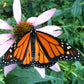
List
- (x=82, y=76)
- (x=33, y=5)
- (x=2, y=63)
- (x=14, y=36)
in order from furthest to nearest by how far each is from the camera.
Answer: (x=33, y=5)
(x=82, y=76)
(x=14, y=36)
(x=2, y=63)

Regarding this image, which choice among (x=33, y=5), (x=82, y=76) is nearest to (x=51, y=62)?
(x=82, y=76)

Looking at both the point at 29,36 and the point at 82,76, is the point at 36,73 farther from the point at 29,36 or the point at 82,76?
the point at 82,76

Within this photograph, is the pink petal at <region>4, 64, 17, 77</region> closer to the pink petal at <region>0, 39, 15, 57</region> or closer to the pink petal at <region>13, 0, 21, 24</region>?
the pink petal at <region>0, 39, 15, 57</region>

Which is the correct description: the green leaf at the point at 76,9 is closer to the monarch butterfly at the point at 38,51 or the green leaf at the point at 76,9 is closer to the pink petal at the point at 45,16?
the pink petal at the point at 45,16

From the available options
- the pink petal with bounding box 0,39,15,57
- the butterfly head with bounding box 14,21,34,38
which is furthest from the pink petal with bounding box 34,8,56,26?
the pink petal with bounding box 0,39,15,57

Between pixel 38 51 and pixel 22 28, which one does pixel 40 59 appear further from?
pixel 22 28

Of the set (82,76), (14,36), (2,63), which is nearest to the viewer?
(2,63)
